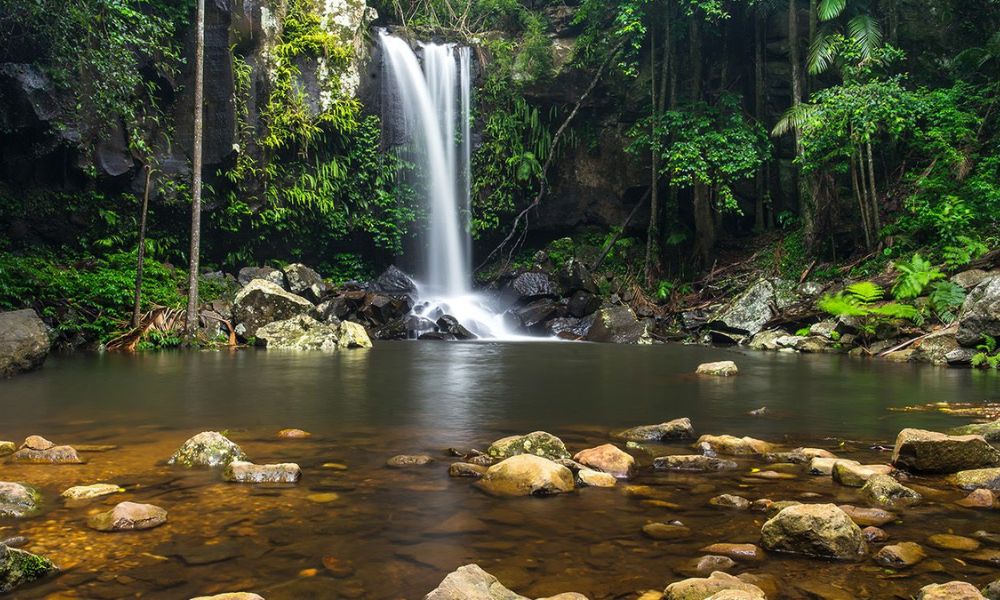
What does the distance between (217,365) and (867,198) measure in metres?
16.2

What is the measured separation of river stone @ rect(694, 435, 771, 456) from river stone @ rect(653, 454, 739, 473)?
36cm

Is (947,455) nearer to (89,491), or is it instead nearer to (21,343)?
(89,491)

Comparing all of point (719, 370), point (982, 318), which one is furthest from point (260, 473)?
point (982, 318)

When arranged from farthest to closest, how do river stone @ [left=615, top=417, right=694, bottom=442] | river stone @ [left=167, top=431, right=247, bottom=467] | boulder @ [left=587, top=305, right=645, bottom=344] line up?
boulder @ [left=587, top=305, right=645, bottom=344] < river stone @ [left=615, top=417, right=694, bottom=442] < river stone @ [left=167, top=431, right=247, bottom=467]

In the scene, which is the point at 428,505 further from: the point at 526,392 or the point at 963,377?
the point at 963,377

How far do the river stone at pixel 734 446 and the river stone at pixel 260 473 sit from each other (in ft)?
8.97

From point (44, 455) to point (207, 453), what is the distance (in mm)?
1063

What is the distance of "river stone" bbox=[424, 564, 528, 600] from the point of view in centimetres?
214

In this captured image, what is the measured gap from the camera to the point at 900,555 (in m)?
2.61

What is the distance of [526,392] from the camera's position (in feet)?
25.5

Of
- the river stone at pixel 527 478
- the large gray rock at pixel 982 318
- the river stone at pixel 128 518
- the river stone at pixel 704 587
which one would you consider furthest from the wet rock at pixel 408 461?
the large gray rock at pixel 982 318

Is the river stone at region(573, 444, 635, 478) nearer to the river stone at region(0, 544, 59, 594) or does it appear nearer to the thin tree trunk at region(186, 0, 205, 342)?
the river stone at region(0, 544, 59, 594)

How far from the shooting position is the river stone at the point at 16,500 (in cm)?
304

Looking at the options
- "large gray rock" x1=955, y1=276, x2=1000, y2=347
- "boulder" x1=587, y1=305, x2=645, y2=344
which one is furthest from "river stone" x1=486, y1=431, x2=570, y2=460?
"boulder" x1=587, y1=305, x2=645, y2=344
